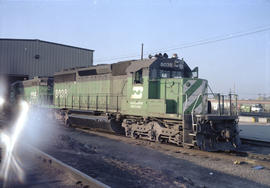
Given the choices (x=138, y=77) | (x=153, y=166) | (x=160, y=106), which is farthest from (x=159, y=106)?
(x=153, y=166)

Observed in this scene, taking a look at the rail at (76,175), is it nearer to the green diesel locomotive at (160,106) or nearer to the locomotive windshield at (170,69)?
the green diesel locomotive at (160,106)

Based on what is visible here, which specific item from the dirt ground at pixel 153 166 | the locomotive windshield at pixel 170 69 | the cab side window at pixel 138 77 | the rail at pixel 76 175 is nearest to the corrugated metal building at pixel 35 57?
the dirt ground at pixel 153 166

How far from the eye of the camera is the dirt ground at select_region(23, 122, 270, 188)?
4910 millimetres

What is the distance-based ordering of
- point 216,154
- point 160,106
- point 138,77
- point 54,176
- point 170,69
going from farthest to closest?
point 138,77 < point 170,69 < point 160,106 < point 216,154 < point 54,176

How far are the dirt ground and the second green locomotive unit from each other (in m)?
0.75

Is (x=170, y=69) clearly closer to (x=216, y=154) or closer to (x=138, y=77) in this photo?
(x=138, y=77)

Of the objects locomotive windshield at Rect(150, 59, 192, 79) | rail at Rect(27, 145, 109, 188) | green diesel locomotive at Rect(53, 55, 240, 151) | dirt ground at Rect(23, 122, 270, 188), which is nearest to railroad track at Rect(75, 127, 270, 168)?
dirt ground at Rect(23, 122, 270, 188)

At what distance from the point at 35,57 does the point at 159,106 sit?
22.2 metres

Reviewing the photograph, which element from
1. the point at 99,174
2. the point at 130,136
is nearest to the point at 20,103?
the point at 130,136

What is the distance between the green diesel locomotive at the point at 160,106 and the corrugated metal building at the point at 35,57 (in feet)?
55.3

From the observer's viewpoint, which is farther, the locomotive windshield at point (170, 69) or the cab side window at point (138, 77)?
the cab side window at point (138, 77)

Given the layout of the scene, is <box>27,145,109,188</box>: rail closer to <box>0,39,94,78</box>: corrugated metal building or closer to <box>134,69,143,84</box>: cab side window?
<box>134,69,143,84</box>: cab side window

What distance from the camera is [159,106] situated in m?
8.59

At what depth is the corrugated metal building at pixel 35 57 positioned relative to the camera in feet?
83.0
